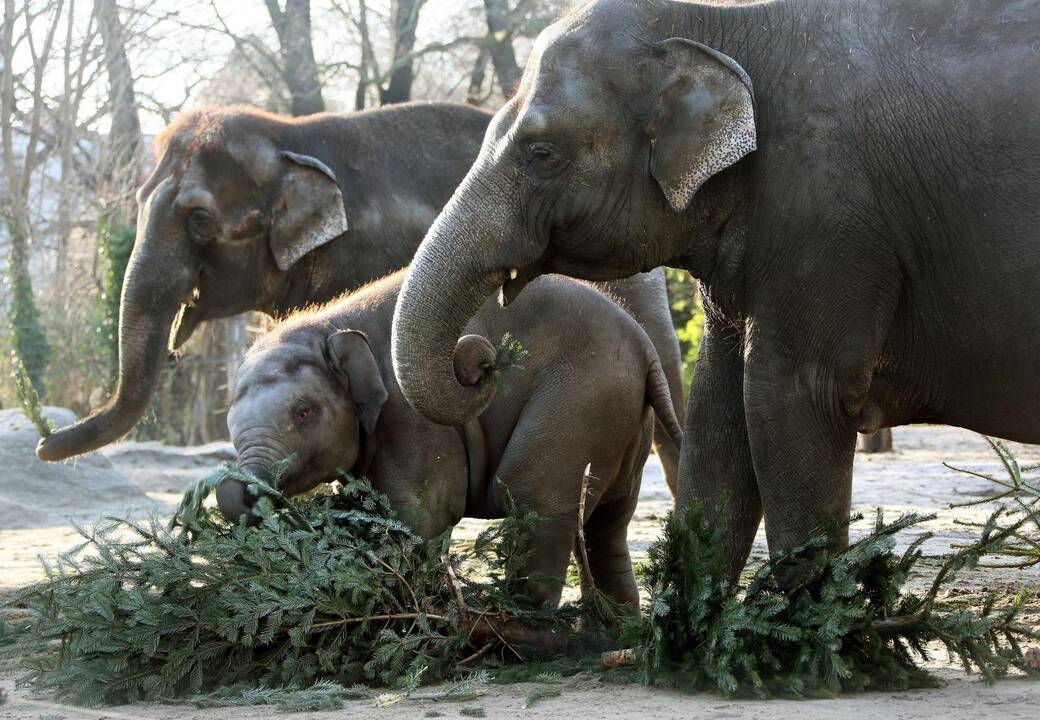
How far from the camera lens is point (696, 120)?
4773 millimetres

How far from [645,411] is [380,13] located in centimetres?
1847

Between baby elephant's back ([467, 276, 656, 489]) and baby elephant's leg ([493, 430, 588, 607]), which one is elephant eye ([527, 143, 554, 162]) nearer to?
baby elephant's back ([467, 276, 656, 489])

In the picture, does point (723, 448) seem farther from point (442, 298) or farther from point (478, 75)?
point (478, 75)

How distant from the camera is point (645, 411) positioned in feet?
20.3

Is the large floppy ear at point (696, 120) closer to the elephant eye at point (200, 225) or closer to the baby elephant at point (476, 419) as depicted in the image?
the baby elephant at point (476, 419)

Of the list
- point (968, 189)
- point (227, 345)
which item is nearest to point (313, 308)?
point (968, 189)

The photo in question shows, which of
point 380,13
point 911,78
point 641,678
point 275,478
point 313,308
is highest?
point 380,13

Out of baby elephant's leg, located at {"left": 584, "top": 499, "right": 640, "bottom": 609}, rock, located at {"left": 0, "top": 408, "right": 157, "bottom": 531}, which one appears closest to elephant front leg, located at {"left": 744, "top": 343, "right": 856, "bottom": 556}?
baby elephant's leg, located at {"left": 584, "top": 499, "right": 640, "bottom": 609}

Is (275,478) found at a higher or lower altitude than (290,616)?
higher

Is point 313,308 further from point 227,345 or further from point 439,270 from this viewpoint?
point 227,345

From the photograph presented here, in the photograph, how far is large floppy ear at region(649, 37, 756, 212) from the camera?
4719mm

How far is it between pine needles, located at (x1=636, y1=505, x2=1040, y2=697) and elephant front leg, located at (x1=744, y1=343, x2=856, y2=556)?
0.47 ft

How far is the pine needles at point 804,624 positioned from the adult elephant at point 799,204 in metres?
0.20

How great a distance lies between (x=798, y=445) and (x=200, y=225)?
14.8ft
